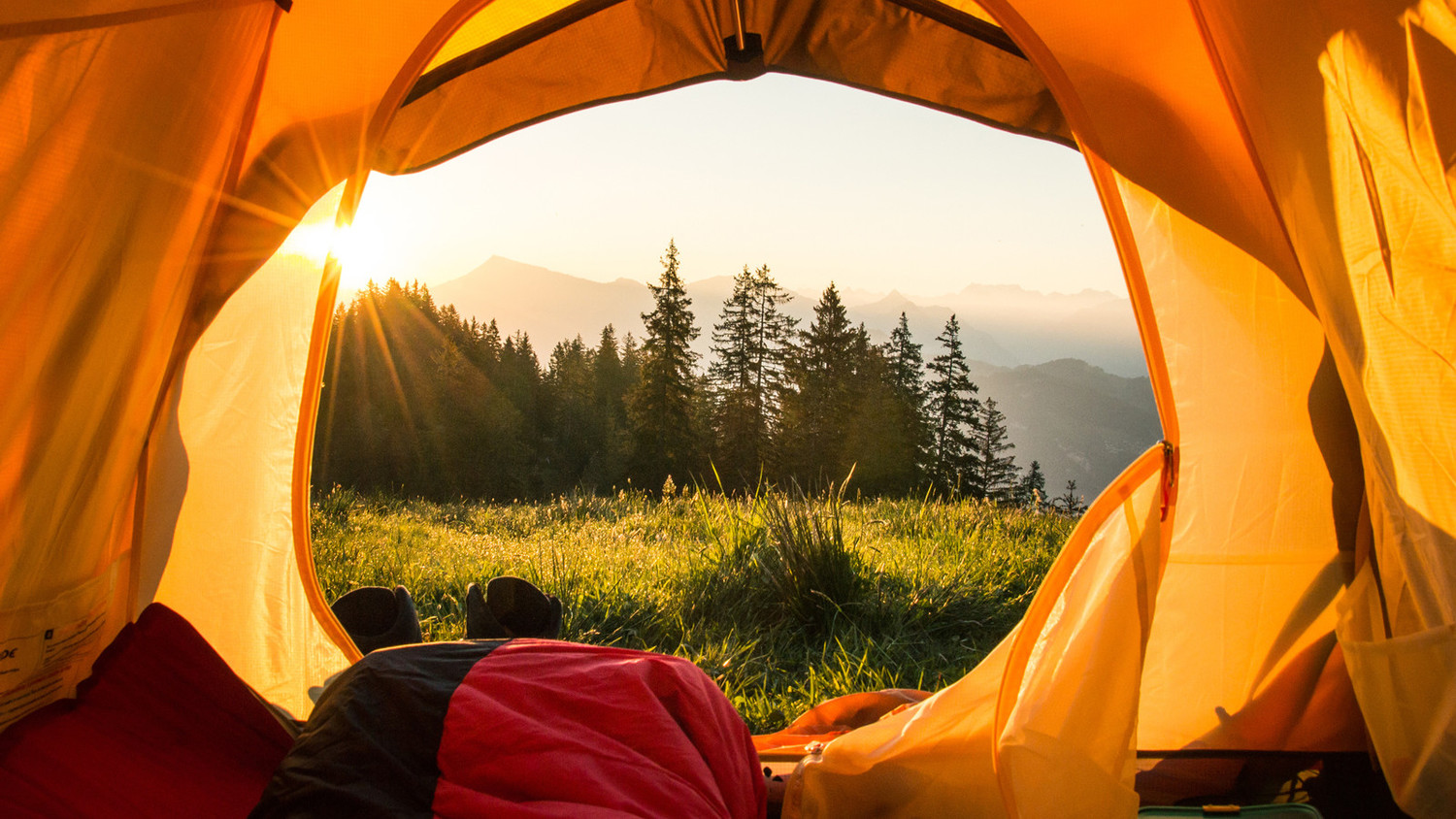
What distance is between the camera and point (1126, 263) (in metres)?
1.26

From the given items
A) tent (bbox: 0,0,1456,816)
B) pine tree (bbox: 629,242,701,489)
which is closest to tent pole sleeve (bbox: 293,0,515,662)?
tent (bbox: 0,0,1456,816)

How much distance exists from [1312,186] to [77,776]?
1.65m

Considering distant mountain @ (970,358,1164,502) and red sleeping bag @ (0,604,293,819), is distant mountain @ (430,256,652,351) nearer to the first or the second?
distant mountain @ (970,358,1164,502)

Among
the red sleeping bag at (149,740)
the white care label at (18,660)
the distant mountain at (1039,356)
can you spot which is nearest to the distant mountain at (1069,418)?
the distant mountain at (1039,356)

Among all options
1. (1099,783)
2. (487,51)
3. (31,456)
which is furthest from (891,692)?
(487,51)

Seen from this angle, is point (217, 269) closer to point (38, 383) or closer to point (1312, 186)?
point (38, 383)

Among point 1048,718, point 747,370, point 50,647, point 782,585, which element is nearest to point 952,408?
point 747,370

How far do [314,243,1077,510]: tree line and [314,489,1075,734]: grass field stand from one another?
12080 mm

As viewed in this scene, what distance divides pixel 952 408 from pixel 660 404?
21.7 ft

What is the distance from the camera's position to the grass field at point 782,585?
2.23m

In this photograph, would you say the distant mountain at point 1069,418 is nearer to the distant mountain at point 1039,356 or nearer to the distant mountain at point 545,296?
the distant mountain at point 1039,356

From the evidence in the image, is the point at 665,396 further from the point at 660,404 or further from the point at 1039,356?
the point at 1039,356

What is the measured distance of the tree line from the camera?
1612 centimetres

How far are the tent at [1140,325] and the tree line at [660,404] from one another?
1405cm
